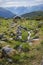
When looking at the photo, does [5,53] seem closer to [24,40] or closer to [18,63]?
[18,63]

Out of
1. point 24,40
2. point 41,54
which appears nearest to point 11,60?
point 41,54

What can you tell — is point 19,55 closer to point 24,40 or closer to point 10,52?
point 10,52

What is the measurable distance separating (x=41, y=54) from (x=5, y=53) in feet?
12.3

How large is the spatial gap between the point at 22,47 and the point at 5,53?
3.15m

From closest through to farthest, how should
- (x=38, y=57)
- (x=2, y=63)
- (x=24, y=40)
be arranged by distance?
(x=2, y=63) < (x=38, y=57) < (x=24, y=40)

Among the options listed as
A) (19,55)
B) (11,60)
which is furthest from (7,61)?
(19,55)

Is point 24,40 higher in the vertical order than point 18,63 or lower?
higher

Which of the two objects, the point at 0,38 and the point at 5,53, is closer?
the point at 5,53

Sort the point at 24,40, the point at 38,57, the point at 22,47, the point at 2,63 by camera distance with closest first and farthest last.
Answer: the point at 2,63
the point at 38,57
the point at 22,47
the point at 24,40

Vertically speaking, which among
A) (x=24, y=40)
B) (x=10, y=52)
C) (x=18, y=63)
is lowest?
(x=18, y=63)

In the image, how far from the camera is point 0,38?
31406 mm

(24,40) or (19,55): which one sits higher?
(24,40)

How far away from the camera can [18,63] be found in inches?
784

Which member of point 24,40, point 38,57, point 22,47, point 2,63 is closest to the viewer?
point 2,63
